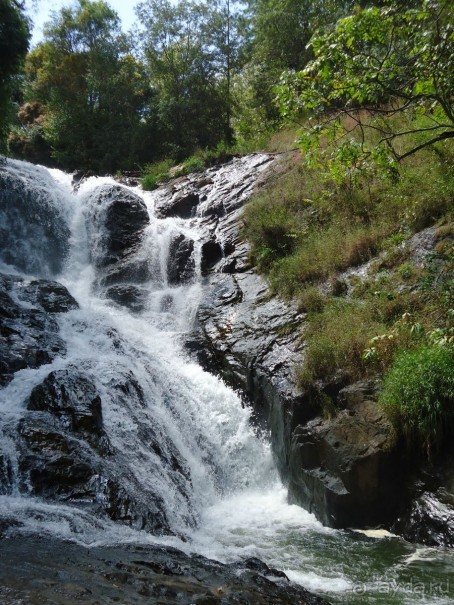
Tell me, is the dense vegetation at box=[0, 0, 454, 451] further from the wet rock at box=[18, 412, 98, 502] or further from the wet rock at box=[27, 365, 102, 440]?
the wet rock at box=[18, 412, 98, 502]

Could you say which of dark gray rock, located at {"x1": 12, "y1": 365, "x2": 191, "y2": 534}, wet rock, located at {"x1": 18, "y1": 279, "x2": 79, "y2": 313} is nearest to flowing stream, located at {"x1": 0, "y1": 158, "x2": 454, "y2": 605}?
dark gray rock, located at {"x1": 12, "y1": 365, "x2": 191, "y2": 534}

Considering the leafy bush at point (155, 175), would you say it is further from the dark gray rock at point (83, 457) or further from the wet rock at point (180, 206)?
the dark gray rock at point (83, 457)

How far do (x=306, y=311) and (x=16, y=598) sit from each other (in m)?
7.30

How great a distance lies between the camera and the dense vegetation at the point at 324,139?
6570 mm

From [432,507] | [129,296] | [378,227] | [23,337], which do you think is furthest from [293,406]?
[129,296]

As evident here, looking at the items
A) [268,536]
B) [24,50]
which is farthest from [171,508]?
[24,50]

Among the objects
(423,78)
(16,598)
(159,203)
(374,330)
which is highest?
(159,203)

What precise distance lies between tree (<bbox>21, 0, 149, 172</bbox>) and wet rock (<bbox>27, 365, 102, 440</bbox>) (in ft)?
56.0

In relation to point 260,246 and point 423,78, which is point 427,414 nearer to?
point 423,78

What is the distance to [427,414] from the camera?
6293 mm

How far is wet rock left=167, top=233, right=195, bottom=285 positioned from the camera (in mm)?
13648

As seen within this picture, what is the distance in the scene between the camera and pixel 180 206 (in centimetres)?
1641

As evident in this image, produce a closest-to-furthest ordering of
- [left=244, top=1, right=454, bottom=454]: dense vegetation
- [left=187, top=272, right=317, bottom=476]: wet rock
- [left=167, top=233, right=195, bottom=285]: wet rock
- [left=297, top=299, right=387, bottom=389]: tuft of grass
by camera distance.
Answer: [left=244, top=1, right=454, bottom=454]: dense vegetation → [left=297, top=299, right=387, bottom=389]: tuft of grass → [left=187, top=272, right=317, bottom=476]: wet rock → [left=167, top=233, right=195, bottom=285]: wet rock

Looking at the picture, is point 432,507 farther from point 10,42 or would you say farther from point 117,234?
point 117,234
